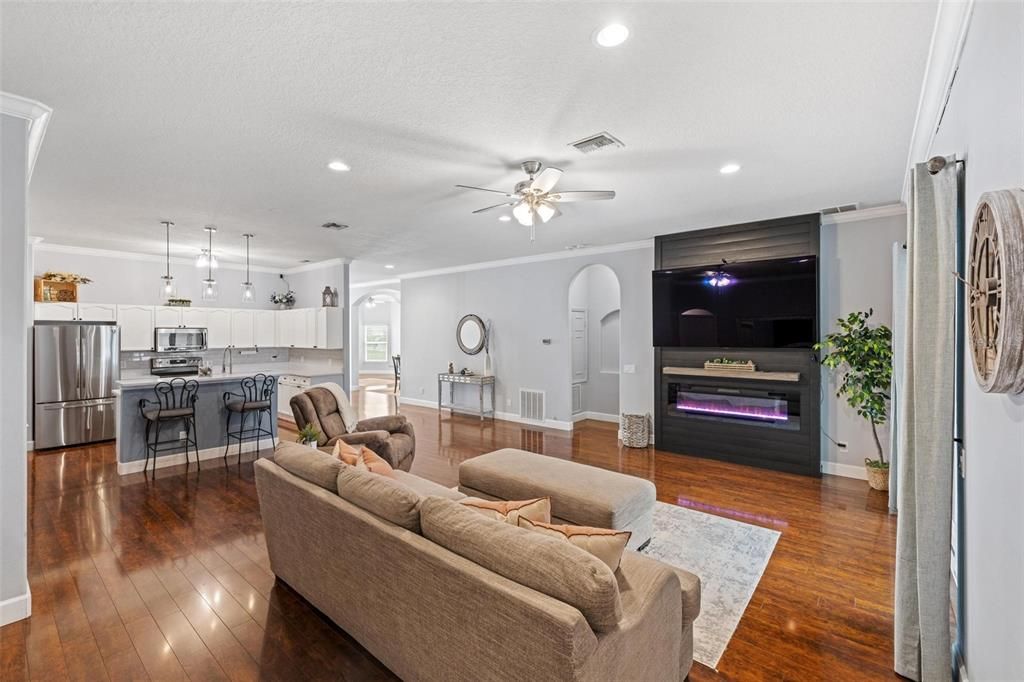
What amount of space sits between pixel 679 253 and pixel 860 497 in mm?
3239

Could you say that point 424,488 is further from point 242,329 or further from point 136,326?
point 242,329

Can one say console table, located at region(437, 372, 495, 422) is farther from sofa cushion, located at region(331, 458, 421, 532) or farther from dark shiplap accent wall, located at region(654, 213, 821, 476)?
sofa cushion, located at region(331, 458, 421, 532)

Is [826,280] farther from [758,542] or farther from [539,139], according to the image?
[539,139]

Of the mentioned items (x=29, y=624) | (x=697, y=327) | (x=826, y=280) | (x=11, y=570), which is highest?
(x=826, y=280)

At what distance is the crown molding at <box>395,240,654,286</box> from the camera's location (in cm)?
653

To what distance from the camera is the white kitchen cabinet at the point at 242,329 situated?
8.01 m

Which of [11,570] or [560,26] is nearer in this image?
[560,26]

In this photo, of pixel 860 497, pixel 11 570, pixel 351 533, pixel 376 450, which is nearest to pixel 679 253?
pixel 860 497

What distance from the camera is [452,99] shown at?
2.50 m

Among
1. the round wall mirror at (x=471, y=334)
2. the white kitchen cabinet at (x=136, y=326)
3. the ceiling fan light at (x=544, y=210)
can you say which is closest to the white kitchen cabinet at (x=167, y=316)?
the white kitchen cabinet at (x=136, y=326)

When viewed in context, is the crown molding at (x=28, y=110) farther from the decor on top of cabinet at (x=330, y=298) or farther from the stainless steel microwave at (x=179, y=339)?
the stainless steel microwave at (x=179, y=339)

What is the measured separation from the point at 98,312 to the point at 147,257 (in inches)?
43.1

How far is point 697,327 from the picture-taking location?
5.74 m

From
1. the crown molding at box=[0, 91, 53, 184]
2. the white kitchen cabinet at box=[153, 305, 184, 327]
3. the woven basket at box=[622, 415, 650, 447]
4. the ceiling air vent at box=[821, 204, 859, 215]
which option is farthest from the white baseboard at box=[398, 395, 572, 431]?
the crown molding at box=[0, 91, 53, 184]
